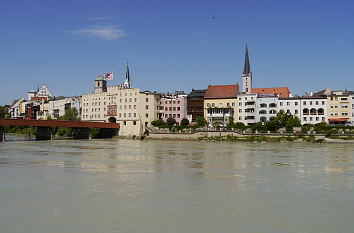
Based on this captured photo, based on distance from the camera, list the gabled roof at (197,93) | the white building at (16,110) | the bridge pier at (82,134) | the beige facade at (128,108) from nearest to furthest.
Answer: the bridge pier at (82,134)
the beige facade at (128,108)
the gabled roof at (197,93)
the white building at (16,110)

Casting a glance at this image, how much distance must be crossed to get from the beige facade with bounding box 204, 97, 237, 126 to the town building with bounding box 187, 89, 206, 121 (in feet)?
9.10

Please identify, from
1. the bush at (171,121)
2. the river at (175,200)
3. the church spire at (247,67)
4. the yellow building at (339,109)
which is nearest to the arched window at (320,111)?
the yellow building at (339,109)

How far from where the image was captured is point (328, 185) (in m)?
22.1

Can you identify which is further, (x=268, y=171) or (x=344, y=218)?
(x=268, y=171)

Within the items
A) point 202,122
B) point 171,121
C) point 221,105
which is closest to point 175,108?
point 171,121

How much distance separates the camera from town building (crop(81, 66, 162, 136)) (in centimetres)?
9875

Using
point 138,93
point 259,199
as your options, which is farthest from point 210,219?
point 138,93

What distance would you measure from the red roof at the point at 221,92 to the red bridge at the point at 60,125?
27.1 m

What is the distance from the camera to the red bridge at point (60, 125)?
7589 centimetres

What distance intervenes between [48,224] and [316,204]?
12.0 metres

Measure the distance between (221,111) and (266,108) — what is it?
11.8 meters

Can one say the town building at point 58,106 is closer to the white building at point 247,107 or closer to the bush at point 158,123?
the bush at point 158,123

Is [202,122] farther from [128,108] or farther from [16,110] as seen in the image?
[16,110]

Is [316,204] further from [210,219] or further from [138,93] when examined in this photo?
[138,93]
